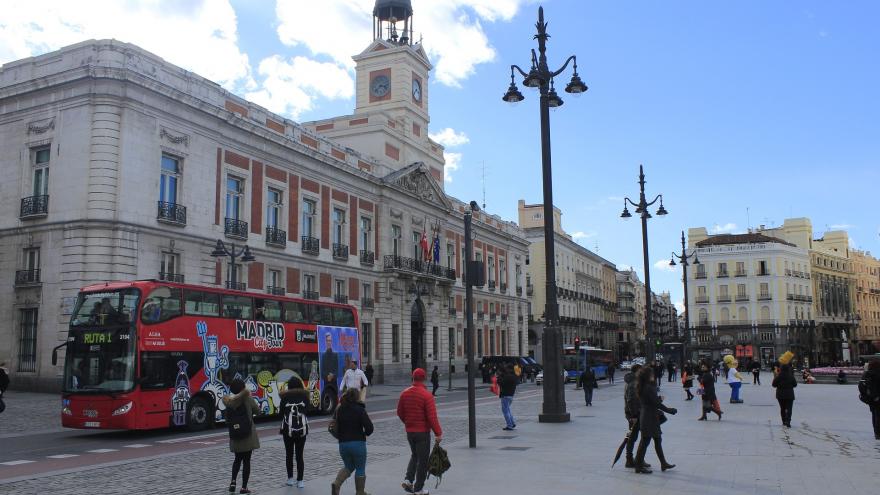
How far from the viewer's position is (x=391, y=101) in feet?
176

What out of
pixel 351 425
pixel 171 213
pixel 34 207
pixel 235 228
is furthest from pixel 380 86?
pixel 351 425

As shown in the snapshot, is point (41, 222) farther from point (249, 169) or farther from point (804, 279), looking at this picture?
point (804, 279)

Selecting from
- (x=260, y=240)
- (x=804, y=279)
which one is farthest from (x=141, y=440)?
(x=804, y=279)

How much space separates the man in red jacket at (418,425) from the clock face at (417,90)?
47.2m

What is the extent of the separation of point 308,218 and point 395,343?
11.3 metres

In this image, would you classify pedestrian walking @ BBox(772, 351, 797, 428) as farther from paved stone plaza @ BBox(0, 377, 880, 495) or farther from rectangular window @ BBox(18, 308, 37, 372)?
rectangular window @ BBox(18, 308, 37, 372)

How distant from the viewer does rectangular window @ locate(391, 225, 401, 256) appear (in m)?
49.2

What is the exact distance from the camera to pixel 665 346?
7369cm

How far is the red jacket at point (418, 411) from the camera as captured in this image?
32.3 feet

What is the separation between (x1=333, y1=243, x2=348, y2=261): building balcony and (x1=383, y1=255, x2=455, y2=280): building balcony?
172 inches

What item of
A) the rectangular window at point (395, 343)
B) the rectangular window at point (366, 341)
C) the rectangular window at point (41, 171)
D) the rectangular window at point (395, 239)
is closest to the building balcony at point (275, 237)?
the rectangular window at point (366, 341)

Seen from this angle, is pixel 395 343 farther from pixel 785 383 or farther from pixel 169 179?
pixel 785 383

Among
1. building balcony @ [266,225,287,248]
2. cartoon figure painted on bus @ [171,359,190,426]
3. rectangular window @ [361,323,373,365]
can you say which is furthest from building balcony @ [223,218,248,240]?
cartoon figure painted on bus @ [171,359,190,426]

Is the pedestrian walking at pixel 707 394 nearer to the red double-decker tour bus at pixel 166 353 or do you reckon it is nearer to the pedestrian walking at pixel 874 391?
the pedestrian walking at pixel 874 391
